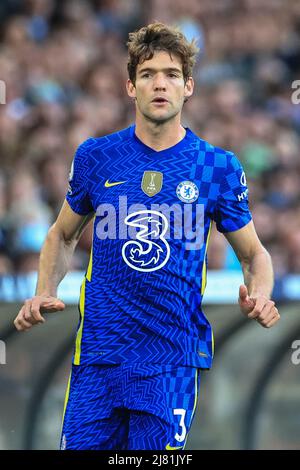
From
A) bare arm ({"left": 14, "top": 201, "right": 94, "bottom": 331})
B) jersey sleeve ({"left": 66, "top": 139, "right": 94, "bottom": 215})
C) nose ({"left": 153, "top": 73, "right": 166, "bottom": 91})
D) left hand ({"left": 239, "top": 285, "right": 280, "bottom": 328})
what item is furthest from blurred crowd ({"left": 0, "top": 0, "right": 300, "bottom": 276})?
left hand ({"left": 239, "top": 285, "right": 280, "bottom": 328})

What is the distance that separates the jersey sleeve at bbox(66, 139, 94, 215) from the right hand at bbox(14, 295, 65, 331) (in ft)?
1.51

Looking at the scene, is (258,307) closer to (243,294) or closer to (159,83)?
(243,294)

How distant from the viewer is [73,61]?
10.4 m

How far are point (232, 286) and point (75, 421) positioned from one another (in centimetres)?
353

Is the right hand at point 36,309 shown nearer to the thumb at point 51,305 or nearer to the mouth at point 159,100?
the thumb at point 51,305

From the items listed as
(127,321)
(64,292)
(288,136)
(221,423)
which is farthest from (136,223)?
(288,136)

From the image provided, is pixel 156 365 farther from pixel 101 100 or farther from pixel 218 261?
pixel 101 100

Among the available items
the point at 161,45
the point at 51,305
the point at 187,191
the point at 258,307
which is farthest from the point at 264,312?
the point at 161,45

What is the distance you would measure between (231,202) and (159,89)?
1.86ft

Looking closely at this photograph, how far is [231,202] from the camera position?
4492 millimetres

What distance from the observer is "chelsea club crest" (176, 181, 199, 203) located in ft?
14.5

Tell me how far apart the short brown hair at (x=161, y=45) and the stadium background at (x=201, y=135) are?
3.24 meters

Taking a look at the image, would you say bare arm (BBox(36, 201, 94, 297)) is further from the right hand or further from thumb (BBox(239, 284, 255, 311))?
thumb (BBox(239, 284, 255, 311))
